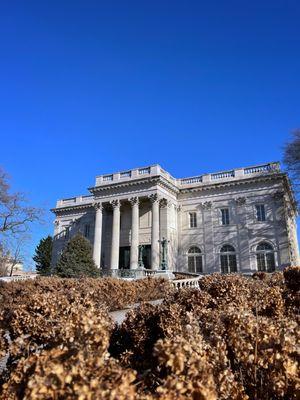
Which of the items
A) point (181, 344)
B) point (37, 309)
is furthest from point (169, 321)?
point (181, 344)

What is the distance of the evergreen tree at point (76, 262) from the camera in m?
25.8

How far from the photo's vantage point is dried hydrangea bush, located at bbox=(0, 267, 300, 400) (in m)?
2.42

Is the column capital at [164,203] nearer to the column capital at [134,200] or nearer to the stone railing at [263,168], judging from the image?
the column capital at [134,200]

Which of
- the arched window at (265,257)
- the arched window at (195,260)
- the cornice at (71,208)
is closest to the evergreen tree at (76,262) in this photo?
the arched window at (195,260)

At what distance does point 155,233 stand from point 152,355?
1359 inches

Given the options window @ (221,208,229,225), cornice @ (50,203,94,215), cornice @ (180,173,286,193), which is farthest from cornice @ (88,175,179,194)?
window @ (221,208,229,225)

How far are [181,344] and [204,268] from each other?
3858 cm

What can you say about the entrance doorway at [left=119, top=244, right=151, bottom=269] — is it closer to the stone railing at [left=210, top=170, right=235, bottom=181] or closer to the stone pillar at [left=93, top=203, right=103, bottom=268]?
the stone pillar at [left=93, top=203, right=103, bottom=268]

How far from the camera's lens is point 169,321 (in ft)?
16.8

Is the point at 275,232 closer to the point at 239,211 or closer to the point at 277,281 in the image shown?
the point at 239,211

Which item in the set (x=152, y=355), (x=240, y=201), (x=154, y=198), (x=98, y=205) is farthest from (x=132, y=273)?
(x=152, y=355)

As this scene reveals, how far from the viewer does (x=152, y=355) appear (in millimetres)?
4133

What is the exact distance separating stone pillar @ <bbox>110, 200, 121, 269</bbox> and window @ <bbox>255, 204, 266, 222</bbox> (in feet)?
53.7

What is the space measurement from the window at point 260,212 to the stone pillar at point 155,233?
37.3ft
